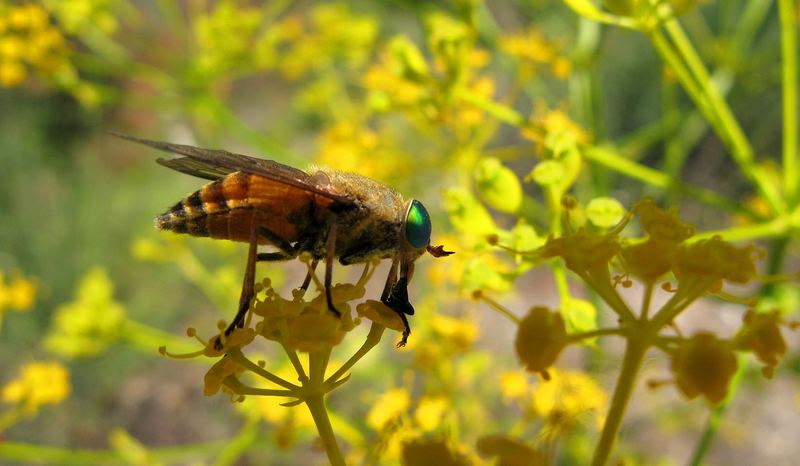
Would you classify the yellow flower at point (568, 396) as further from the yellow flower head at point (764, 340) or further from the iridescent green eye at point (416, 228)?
the yellow flower head at point (764, 340)

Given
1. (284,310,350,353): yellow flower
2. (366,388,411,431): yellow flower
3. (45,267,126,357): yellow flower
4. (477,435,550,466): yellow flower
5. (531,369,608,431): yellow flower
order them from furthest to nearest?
1. (45,267,126,357): yellow flower
2. (366,388,411,431): yellow flower
3. (531,369,608,431): yellow flower
4. (284,310,350,353): yellow flower
5. (477,435,550,466): yellow flower

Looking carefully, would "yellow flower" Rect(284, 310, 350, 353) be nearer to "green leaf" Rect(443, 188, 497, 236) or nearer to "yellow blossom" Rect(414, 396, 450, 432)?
"green leaf" Rect(443, 188, 497, 236)

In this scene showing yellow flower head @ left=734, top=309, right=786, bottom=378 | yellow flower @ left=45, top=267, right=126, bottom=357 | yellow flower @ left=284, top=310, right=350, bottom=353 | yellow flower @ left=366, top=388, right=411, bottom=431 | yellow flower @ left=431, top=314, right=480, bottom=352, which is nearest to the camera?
yellow flower head @ left=734, top=309, right=786, bottom=378

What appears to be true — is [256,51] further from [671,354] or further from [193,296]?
[193,296]

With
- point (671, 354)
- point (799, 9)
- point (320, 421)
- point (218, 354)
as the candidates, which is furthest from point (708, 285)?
point (799, 9)

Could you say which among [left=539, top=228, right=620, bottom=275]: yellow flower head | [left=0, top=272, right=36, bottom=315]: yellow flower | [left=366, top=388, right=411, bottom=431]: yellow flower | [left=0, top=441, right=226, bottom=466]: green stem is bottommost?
[left=0, top=441, right=226, bottom=466]: green stem

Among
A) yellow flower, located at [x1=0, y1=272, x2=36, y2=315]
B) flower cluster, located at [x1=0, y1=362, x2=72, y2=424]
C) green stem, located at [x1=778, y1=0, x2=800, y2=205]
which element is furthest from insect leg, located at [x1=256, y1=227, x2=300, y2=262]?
yellow flower, located at [x1=0, y1=272, x2=36, y2=315]

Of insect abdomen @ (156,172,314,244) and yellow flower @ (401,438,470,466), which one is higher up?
insect abdomen @ (156,172,314,244)

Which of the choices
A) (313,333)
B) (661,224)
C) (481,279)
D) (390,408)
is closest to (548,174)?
(481,279)
